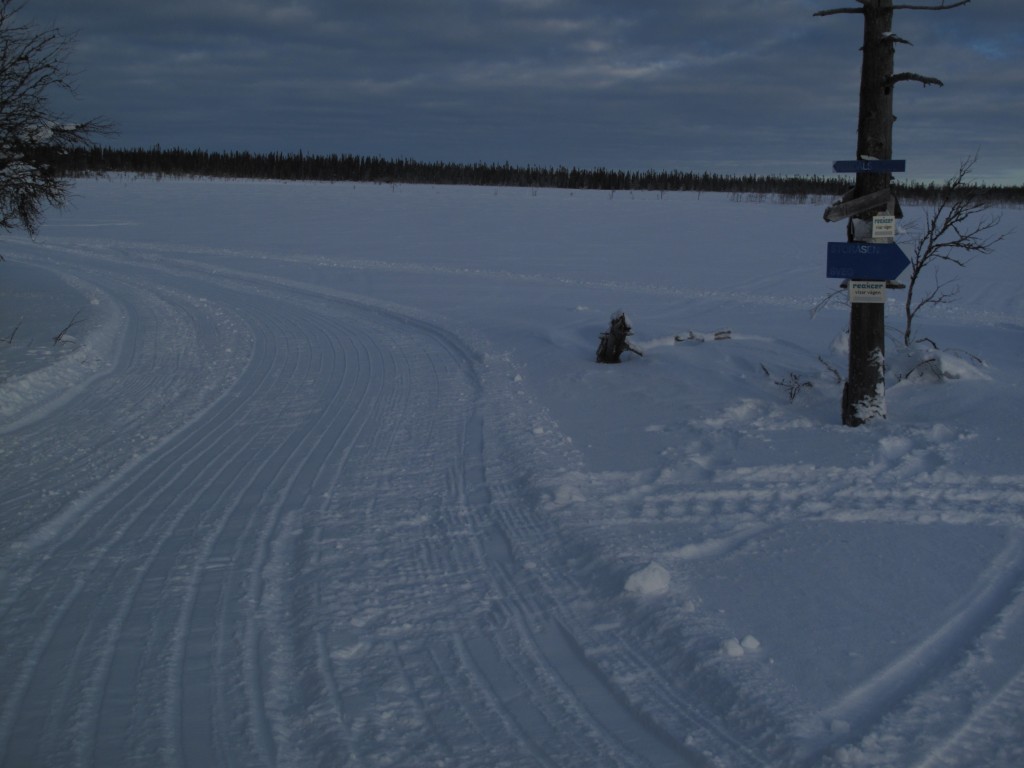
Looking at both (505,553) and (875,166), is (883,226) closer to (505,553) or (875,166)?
(875,166)

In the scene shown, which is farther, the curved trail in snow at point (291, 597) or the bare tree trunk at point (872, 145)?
the bare tree trunk at point (872, 145)

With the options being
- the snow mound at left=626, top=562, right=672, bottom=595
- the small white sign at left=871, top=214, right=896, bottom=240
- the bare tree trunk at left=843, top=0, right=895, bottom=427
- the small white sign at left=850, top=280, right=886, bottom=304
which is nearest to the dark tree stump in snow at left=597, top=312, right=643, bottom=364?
the bare tree trunk at left=843, top=0, right=895, bottom=427

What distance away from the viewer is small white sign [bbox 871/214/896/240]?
682 centimetres

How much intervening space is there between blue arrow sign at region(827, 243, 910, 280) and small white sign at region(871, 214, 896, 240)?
78 mm

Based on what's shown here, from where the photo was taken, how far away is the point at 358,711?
3.44 m

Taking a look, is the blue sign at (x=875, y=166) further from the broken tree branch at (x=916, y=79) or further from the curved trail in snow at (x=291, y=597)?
the curved trail in snow at (x=291, y=597)

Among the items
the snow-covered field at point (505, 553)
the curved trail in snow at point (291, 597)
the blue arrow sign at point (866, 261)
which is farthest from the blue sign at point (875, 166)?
the curved trail in snow at point (291, 597)

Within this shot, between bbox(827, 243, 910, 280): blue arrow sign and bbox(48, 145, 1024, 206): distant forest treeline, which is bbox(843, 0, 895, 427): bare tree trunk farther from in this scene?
bbox(48, 145, 1024, 206): distant forest treeline

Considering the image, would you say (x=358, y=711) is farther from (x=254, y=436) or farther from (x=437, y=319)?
(x=437, y=319)

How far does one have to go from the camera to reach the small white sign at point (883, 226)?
682cm

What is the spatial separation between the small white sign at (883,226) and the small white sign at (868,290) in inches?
14.4

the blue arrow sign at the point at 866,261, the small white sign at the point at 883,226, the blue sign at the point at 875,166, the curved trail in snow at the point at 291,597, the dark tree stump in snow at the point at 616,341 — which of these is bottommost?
the curved trail in snow at the point at 291,597

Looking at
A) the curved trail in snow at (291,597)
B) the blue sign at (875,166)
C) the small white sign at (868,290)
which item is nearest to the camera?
the curved trail in snow at (291,597)

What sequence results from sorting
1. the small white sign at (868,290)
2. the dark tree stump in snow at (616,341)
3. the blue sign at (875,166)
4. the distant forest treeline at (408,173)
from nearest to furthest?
the blue sign at (875,166)
the small white sign at (868,290)
the dark tree stump in snow at (616,341)
the distant forest treeline at (408,173)
